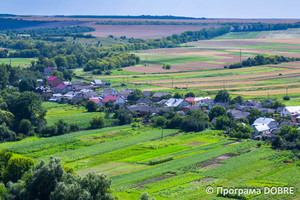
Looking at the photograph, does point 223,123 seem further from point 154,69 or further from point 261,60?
point 261,60

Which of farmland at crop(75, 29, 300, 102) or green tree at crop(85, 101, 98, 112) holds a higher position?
green tree at crop(85, 101, 98, 112)

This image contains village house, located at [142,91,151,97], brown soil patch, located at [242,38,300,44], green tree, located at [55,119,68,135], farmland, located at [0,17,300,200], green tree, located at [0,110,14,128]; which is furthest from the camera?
brown soil patch, located at [242,38,300,44]

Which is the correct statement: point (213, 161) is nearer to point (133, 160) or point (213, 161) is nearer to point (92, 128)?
point (133, 160)

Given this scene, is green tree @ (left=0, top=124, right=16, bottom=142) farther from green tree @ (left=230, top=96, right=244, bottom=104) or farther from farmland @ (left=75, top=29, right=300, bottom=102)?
farmland @ (left=75, top=29, right=300, bottom=102)

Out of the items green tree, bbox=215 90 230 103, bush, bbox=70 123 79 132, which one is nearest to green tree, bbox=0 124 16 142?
bush, bbox=70 123 79 132

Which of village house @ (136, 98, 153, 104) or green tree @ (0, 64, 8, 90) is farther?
green tree @ (0, 64, 8, 90)

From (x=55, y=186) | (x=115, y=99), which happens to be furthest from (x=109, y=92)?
(x=55, y=186)

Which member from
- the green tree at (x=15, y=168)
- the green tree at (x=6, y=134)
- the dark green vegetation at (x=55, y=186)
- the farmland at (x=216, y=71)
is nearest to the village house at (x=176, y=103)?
the farmland at (x=216, y=71)
